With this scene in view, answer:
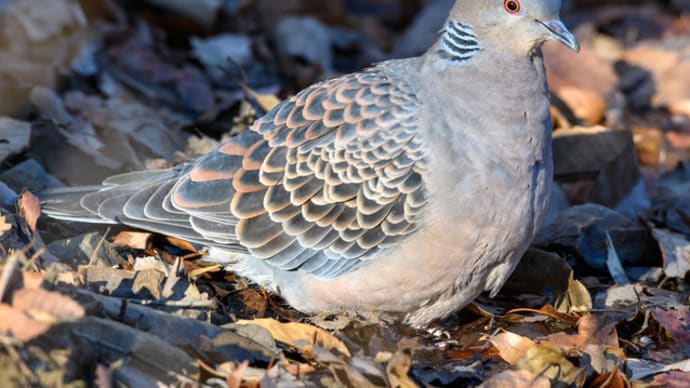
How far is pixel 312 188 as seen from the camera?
511 cm

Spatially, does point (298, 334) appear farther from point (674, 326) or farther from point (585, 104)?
point (585, 104)

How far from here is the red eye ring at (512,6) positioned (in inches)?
196

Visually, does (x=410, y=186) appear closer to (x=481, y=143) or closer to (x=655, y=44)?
(x=481, y=143)

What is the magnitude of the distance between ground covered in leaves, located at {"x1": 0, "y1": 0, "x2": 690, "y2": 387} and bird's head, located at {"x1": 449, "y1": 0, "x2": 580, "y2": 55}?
4.31 feet

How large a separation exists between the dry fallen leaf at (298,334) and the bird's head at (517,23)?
5.45 ft

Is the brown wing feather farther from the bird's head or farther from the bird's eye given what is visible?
the bird's eye

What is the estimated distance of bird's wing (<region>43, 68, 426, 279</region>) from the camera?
4.99 meters

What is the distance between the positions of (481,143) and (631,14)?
6.95m

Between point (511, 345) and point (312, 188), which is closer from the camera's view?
point (511, 345)

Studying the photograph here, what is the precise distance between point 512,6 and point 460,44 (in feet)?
1.06

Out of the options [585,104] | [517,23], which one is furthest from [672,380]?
[585,104]

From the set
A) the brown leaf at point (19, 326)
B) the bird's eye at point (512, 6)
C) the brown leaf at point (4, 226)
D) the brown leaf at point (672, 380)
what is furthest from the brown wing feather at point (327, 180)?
the brown leaf at point (19, 326)

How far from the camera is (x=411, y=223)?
4906mm

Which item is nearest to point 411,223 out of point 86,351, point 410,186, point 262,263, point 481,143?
point 410,186
